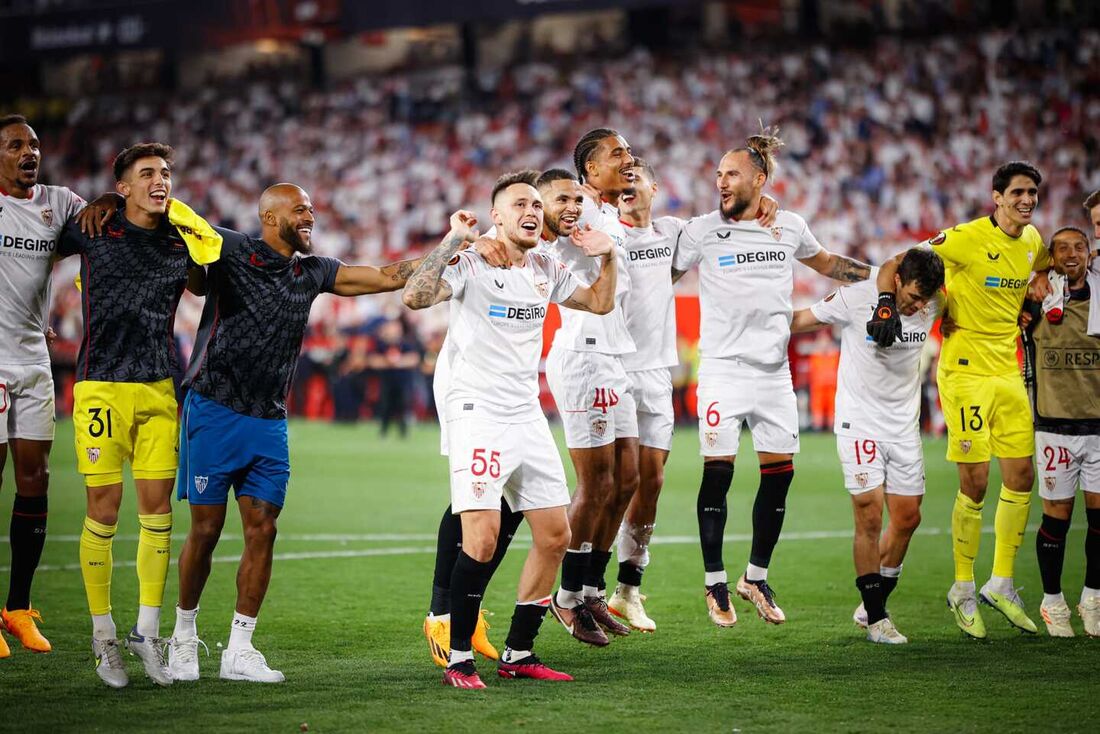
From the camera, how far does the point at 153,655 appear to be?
6.44 meters

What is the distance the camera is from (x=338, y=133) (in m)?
32.6

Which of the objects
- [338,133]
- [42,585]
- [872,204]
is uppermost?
[338,133]

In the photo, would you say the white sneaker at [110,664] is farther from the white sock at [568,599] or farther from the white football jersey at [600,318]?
the white football jersey at [600,318]

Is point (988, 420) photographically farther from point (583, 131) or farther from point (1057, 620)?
point (583, 131)

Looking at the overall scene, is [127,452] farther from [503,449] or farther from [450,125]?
[450,125]

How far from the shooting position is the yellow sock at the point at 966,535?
783cm

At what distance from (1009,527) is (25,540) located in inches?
227

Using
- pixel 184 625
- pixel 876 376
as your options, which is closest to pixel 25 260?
pixel 184 625

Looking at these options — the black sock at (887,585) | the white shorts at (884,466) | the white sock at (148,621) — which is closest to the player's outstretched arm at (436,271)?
the white sock at (148,621)

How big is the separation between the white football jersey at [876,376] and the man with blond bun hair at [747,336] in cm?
35

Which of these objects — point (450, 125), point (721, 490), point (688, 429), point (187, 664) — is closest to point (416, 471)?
point (688, 429)

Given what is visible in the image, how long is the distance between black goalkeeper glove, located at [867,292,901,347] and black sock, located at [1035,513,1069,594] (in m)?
1.67

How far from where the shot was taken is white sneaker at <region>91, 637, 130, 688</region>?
6371 mm

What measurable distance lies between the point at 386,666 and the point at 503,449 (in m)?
1.41
